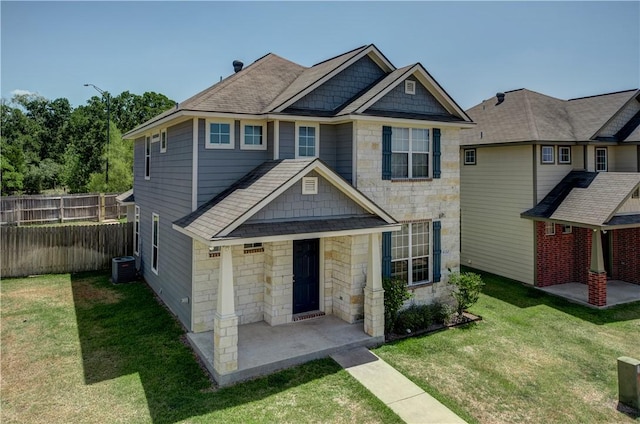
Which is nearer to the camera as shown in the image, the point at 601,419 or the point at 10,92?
the point at 601,419

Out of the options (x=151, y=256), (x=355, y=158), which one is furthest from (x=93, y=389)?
(x=355, y=158)

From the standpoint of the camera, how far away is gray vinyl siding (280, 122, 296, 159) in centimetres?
1102

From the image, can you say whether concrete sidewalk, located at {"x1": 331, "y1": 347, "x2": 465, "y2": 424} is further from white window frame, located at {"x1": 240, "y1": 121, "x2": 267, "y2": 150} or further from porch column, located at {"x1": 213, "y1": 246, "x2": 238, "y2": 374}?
white window frame, located at {"x1": 240, "y1": 121, "x2": 267, "y2": 150}

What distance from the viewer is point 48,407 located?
7109mm

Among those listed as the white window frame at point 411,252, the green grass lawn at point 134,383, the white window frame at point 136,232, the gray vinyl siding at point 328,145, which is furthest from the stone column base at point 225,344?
the white window frame at point 136,232

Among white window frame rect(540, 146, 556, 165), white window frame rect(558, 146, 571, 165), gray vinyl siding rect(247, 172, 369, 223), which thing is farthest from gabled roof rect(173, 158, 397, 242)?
white window frame rect(558, 146, 571, 165)

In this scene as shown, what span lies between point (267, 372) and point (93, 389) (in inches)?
135

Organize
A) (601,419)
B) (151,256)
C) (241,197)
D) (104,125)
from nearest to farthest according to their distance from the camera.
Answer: (601,419)
(241,197)
(151,256)
(104,125)

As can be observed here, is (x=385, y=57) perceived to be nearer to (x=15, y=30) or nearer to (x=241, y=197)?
(x=241, y=197)

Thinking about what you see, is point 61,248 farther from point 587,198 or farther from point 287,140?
point 587,198

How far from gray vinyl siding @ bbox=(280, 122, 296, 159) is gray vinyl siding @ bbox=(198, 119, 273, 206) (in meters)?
0.39

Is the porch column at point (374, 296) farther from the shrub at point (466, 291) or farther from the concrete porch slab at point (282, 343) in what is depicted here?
the shrub at point (466, 291)

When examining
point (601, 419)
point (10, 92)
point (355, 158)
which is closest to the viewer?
point (601, 419)

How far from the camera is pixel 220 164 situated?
417 inches
